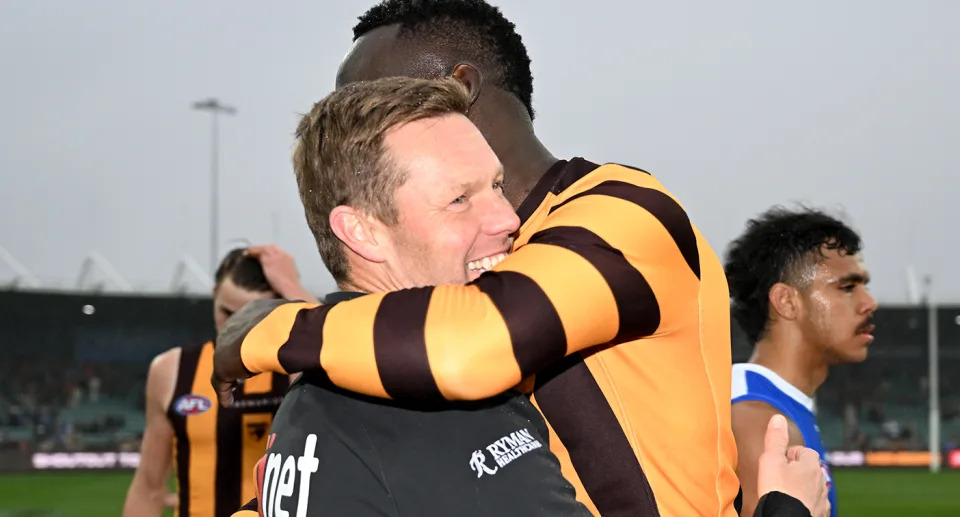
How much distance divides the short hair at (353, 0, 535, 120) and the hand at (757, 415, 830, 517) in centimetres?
84

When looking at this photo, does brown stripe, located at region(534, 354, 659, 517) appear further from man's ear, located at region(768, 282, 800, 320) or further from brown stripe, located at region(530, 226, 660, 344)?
man's ear, located at region(768, 282, 800, 320)

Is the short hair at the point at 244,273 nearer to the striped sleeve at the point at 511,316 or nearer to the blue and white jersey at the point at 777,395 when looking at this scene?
the blue and white jersey at the point at 777,395

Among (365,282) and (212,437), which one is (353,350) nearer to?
(365,282)

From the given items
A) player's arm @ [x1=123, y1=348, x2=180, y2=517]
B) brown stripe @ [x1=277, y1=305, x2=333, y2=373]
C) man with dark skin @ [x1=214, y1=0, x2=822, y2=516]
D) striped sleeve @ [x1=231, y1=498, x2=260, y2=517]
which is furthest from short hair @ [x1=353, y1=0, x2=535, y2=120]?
player's arm @ [x1=123, y1=348, x2=180, y2=517]

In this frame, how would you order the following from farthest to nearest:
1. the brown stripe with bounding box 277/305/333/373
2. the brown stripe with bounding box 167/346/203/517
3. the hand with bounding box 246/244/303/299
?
the brown stripe with bounding box 167/346/203/517, the hand with bounding box 246/244/303/299, the brown stripe with bounding box 277/305/333/373

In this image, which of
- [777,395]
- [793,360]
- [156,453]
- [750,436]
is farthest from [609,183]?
[156,453]

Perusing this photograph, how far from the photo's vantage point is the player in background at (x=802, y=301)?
465 cm

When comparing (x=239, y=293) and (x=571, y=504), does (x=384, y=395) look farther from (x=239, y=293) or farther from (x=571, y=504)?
(x=239, y=293)

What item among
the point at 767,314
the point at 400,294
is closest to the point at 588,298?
the point at 400,294

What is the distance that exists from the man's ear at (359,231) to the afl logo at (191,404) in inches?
168

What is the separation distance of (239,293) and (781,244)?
2702mm

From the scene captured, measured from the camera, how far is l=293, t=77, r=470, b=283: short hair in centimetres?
171

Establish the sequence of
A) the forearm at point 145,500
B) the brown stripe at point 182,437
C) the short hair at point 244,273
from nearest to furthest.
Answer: the short hair at point 244,273
the forearm at point 145,500
the brown stripe at point 182,437

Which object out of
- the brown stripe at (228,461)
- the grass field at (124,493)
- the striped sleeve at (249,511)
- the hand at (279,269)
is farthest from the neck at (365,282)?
the grass field at (124,493)
